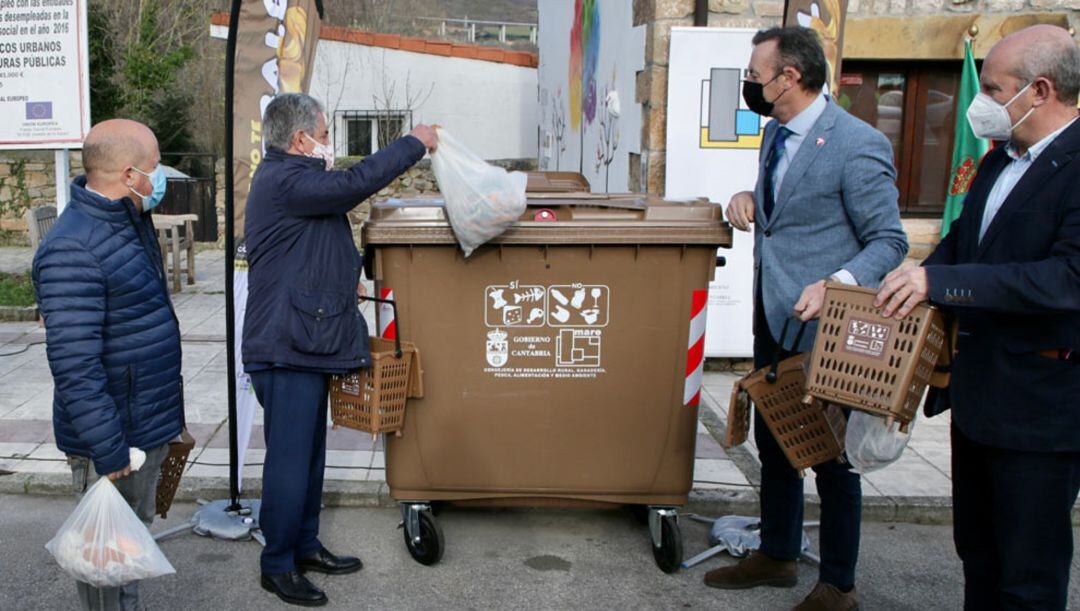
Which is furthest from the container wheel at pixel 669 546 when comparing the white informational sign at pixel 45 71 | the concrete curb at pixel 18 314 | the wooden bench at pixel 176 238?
the wooden bench at pixel 176 238

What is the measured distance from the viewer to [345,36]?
685 inches

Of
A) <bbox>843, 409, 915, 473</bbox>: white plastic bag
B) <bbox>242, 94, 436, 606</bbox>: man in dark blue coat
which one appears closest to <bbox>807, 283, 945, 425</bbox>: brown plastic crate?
<bbox>843, 409, 915, 473</bbox>: white plastic bag

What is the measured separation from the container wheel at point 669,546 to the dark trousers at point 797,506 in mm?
336

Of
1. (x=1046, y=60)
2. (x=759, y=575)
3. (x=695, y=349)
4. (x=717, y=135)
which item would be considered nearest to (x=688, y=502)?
(x=759, y=575)

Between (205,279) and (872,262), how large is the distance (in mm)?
9442

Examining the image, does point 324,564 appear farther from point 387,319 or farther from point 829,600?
point 829,600

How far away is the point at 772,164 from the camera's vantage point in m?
A: 3.60

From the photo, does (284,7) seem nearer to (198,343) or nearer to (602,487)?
(602,487)

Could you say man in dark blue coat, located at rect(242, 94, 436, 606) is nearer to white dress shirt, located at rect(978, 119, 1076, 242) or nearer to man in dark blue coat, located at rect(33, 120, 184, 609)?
man in dark blue coat, located at rect(33, 120, 184, 609)

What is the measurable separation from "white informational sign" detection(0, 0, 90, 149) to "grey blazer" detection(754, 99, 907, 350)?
22.2 ft

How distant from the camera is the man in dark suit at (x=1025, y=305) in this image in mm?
2559

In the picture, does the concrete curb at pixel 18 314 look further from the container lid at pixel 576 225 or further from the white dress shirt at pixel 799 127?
the white dress shirt at pixel 799 127

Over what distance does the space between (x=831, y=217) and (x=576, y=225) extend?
955 mm

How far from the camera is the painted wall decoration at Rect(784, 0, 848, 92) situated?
18.1 feet
